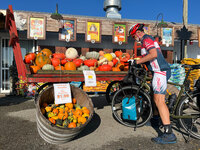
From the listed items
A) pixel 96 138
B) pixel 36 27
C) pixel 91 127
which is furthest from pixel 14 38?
pixel 36 27

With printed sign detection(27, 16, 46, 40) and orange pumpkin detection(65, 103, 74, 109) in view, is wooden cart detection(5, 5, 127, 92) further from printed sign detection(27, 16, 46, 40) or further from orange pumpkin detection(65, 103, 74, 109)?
printed sign detection(27, 16, 46, 40)

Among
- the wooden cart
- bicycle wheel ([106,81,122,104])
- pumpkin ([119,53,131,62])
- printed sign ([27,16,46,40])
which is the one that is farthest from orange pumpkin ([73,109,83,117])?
printed sign ([27,16,46,40])

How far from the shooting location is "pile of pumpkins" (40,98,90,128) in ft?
10.1

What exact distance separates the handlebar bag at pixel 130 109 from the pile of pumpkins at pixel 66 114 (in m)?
0.80

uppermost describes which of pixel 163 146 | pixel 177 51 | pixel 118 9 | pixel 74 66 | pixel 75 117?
pixel 118 9

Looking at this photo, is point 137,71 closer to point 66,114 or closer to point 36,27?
point 66,114

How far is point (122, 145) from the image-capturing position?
2928 mm

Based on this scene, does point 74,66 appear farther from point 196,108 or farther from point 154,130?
point 196,108

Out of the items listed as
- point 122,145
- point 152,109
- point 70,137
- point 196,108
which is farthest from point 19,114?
point 196,108

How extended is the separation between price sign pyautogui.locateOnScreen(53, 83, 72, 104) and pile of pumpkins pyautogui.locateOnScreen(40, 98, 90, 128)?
164mm

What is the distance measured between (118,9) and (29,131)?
13.8 meters

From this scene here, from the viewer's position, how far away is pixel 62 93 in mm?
3410

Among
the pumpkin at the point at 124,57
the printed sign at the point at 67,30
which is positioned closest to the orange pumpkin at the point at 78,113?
the pumpkin at the point at 124,57

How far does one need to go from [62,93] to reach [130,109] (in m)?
1.44
